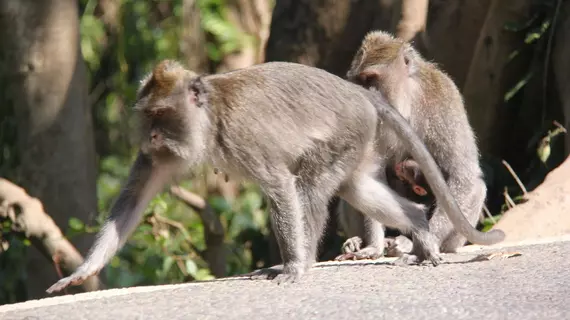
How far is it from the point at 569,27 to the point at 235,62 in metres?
6.66

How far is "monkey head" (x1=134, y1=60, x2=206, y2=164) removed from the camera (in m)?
6.70

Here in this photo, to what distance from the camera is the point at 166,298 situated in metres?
6.03

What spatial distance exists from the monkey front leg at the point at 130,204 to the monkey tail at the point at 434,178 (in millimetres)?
1508

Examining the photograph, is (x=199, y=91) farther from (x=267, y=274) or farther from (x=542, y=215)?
(x=542, y=215)

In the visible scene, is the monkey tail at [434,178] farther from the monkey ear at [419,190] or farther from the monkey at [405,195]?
the monkey ear at [419,190]

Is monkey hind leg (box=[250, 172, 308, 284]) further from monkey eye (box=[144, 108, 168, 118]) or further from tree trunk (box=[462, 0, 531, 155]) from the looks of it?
tree trunk (box=[462, 0, 531, 155])

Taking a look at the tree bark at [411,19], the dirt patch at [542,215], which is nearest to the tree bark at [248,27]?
the tree bark at [411,19]

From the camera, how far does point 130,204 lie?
22.9 feet

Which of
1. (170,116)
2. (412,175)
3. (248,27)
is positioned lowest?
(248,27)

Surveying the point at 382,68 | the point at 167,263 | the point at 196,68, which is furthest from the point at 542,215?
the point at 196,68

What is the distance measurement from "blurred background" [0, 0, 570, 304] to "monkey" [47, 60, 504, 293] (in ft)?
3.40

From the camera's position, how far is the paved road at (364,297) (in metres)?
5.32

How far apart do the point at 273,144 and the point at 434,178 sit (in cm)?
112

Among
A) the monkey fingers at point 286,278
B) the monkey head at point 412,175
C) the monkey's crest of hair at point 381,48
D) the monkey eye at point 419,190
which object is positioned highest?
the monkey's crest of hair at point 381,48
